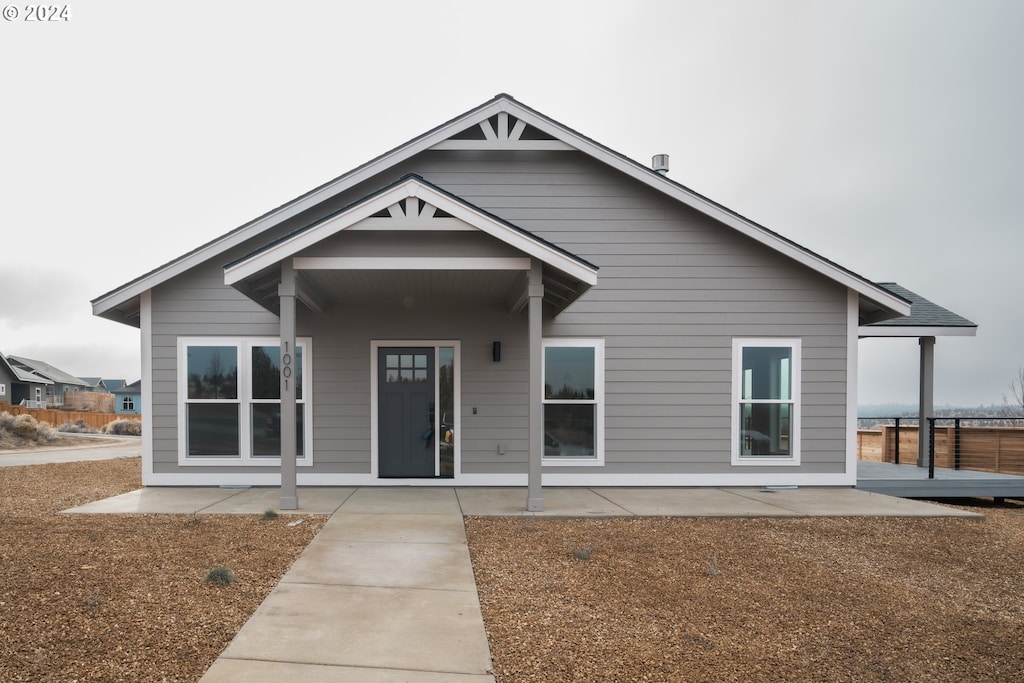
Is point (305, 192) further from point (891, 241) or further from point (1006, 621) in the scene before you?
point (891, 241)

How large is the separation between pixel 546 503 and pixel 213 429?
5128 millimetres

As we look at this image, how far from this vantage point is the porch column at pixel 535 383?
6.73 metres

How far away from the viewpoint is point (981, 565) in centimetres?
543

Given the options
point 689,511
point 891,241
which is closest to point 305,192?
point 689,511

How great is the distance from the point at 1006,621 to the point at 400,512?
5.53 meters

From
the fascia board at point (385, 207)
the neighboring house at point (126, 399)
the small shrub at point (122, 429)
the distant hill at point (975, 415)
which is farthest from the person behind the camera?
the neighboring house at point (126, 399)

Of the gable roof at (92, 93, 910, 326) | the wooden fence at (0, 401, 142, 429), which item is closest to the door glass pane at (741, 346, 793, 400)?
the gable roof at (92, 93, 910, 326)

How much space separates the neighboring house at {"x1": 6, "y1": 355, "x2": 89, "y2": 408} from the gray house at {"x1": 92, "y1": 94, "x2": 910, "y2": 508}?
45.1 metres

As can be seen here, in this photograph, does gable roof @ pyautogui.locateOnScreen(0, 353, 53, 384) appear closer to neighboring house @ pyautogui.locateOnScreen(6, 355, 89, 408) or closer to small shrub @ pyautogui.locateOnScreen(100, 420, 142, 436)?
neighboring house @ pyautogui.locateOnScreen(6, 355, 89, 408)

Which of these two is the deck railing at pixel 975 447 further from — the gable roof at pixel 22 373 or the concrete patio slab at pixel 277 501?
the gable roof at pixel 22 373

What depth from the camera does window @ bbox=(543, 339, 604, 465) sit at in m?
8.83

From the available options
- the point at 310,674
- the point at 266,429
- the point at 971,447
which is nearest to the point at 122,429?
the point at 266,429

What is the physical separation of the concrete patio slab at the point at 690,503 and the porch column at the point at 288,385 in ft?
13.4

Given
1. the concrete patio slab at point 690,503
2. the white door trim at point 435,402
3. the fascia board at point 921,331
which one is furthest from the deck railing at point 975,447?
the white door trim at point 435,402
